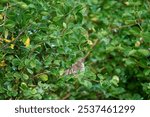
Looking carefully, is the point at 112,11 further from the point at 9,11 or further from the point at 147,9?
the point at 9,11

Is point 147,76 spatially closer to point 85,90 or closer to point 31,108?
point 85,90

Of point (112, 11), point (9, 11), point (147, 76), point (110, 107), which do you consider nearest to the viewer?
point (9, 11)

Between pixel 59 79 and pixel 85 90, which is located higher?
pixel 59 79

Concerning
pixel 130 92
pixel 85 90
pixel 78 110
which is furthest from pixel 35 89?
pixel 130 92

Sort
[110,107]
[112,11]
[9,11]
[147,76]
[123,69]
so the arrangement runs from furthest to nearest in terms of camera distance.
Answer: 1. [112,11]
2. [123,69]
3. [147,76]
4. [110,107]
5. [9,11]

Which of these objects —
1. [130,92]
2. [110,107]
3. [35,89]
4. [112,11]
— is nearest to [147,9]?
[112,11]

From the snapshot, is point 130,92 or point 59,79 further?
point 130,92

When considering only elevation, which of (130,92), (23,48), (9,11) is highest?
(9,11)

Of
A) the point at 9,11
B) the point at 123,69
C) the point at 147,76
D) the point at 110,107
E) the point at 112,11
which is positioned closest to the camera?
the point at 9,11

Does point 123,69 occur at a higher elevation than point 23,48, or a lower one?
lower
